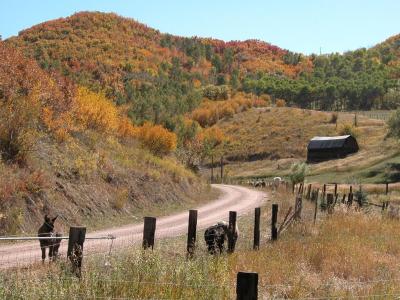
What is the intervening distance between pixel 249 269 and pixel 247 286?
5296mm

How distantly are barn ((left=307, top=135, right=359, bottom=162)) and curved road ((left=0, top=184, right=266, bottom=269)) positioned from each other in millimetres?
60234

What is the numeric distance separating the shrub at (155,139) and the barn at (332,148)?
196 feet

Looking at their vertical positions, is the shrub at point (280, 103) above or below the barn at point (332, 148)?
above

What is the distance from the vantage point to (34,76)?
28109 millimetres

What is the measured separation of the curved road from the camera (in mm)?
14352

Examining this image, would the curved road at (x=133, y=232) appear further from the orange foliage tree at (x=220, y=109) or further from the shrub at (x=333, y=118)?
the orange foliage tree at (x=220, y=109)

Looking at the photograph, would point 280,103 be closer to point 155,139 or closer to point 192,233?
point 155,139

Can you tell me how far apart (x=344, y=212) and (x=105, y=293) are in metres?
15.0

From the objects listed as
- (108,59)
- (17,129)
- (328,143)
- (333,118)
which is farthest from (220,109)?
(17,129)

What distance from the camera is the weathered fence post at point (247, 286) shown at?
650cm

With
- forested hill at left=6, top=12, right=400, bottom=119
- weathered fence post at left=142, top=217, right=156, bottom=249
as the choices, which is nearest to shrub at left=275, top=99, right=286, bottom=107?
→ forested hill at left=6, top=12, right=400, bottom=119

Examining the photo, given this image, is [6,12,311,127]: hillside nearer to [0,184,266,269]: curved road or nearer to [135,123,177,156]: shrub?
[135,123,177,156]: shrub

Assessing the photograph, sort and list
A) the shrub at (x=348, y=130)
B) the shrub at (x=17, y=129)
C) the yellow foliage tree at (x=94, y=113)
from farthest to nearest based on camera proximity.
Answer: the shrub at (x=348, y=130) < the yellow foliage tree at (x=94, y=113) < the shrub at (x=17, y=129)

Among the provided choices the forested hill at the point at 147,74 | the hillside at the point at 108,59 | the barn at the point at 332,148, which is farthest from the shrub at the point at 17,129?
the forested hill at the point at 147,74
